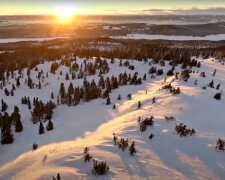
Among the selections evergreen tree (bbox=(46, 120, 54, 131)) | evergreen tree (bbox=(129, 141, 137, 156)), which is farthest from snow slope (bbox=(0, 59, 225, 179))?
evergreen tree (bbox=(46, 120, 54, 131))

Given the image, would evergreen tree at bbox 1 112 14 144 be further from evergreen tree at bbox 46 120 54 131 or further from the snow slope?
evergreen tree at bbox 46 120 54 131

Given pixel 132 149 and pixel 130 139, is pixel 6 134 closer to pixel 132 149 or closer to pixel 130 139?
pixel 130 139

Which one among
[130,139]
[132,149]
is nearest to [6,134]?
[130,139]

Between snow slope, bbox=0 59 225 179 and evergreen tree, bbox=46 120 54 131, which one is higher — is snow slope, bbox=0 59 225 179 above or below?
above

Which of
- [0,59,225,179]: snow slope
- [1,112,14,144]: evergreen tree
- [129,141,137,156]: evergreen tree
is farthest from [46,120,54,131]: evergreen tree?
[129,141,137,156]: evergreen tree

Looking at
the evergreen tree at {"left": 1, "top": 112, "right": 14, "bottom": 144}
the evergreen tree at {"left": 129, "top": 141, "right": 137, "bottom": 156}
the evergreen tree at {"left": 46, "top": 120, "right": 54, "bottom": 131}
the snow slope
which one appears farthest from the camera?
the evergreen tree at {"left": 46, "top": 120, "right": 54, "bottom": 131}

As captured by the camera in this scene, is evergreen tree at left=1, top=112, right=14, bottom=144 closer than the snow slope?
No

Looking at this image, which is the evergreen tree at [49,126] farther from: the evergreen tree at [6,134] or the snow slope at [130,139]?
the evergreen tree at [6,134]

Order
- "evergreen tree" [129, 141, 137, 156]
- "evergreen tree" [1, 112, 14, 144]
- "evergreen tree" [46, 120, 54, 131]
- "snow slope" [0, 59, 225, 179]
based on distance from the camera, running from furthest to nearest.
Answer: "evergreen tree" [46, 120, 54, 131] → "evergreen tree" [1, 112, 14, 144] → "evergreen tree" [129, 141, 137, 156] → "snow slope" [0, 59, 225, 179]

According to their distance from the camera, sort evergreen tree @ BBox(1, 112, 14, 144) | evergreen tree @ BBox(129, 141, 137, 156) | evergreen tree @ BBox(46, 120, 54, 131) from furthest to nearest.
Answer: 1. evergreen tree @ BBox(46, 120, 54, 131)
2. evergreen tree @ BBox(1, 112, 14, 144)
3. evergreen tree @ BBox(129, 141, 137, 156)

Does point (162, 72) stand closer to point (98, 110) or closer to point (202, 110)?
point (98, 110)
